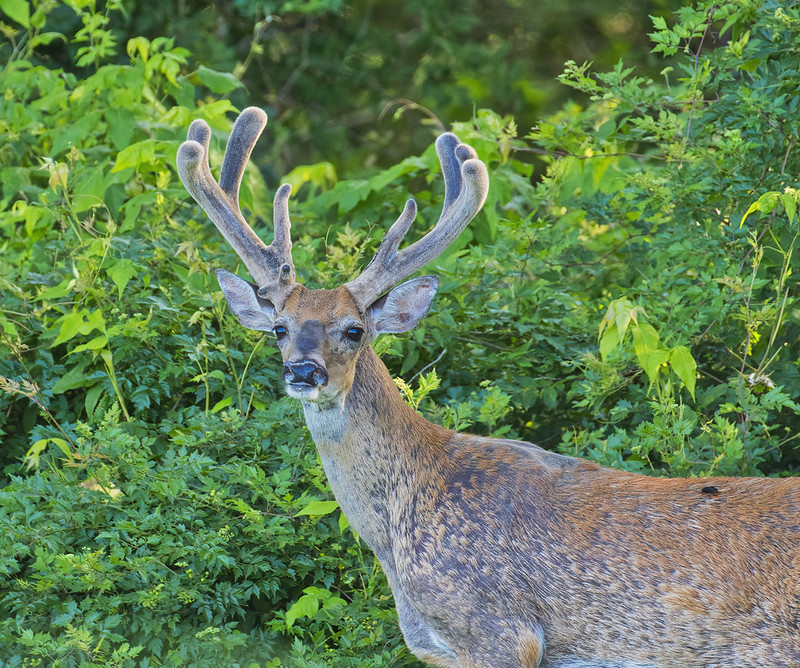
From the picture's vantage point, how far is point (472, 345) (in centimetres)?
609

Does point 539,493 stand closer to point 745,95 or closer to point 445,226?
point 445,226

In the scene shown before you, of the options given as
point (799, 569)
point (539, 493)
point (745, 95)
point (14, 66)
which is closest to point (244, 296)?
point (539, 493)

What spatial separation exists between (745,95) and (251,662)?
3560mm

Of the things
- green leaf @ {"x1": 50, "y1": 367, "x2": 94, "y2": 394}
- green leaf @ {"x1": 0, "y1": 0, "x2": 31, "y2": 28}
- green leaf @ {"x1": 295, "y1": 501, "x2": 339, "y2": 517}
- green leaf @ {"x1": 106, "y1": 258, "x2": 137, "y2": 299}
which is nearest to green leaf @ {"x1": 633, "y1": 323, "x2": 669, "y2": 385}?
green leaf @ {"x1": 295, "y1": 501, "x2": 339, "y2": 517}

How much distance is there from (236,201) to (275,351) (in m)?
1.15

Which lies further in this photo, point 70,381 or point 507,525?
point 70,381

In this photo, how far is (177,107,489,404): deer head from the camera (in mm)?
4207

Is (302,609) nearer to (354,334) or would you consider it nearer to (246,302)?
(354,334)

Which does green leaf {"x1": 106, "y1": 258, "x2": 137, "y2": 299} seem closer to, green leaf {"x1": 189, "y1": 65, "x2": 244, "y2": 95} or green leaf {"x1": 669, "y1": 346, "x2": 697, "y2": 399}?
green leaf {"x1": 189, "y1": 65, "x2": 244, "y2": 95}

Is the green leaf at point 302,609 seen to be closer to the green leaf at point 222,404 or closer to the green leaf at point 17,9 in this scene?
the green leaf at point 222,404

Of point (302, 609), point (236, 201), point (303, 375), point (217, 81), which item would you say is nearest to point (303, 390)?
point (303, 375)

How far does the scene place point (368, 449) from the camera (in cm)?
432

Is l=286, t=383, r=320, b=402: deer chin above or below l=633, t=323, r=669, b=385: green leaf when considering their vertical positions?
above

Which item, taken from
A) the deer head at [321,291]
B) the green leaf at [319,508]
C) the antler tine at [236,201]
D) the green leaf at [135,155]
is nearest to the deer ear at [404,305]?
the deer head at [321,291]
